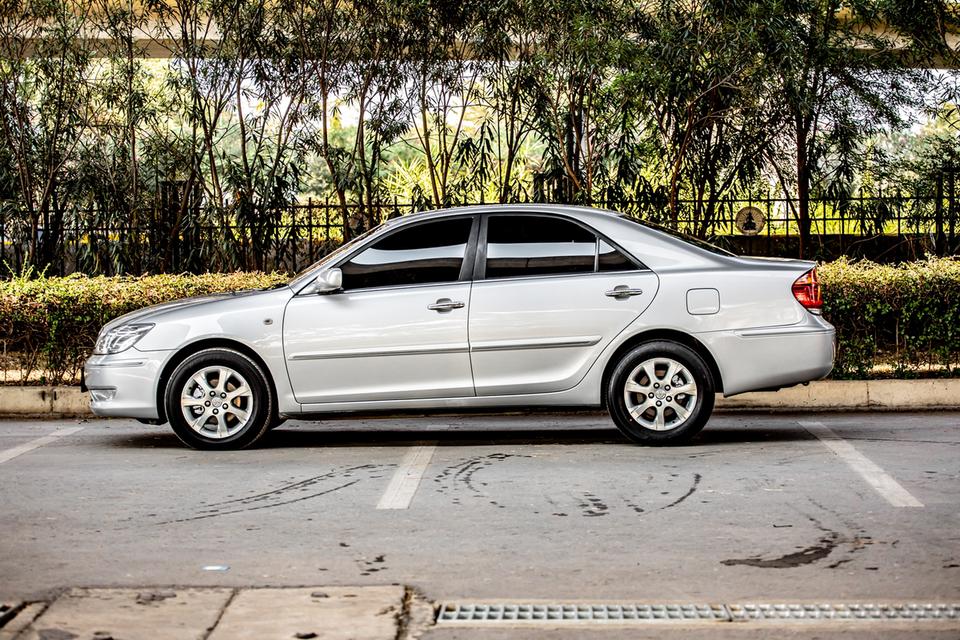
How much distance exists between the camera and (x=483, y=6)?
13.5 meters

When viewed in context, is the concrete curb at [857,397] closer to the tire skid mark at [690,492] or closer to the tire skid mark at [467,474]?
the tire skid mark at [467,474]

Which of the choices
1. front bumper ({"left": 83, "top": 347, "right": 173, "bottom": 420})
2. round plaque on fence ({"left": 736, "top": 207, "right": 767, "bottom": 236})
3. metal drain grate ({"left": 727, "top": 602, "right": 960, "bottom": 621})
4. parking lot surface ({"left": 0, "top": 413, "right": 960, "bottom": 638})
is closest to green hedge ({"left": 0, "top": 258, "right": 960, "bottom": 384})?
parking lot surface ({"left": 0, "top": 413, "right": 960, "bottom": 638})

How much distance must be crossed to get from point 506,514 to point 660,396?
7.73 feet

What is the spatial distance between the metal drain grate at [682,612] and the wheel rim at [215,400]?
418 centimetres

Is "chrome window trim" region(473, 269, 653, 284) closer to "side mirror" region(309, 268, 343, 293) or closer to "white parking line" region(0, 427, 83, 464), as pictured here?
"side mirror" region(309, 268, 343, 293)

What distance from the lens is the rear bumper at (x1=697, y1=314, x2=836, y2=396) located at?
845 centimetres

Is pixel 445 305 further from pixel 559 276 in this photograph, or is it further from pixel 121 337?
pixel 121 337

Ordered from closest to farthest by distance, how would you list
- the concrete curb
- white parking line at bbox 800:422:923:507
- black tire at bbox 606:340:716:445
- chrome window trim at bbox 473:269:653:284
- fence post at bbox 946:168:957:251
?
white parking line at bbox 800:422:923:507 < black tire at bbox 606:340:716:445 < chrome window trim at bbox 473:269:653:284 < the concrete curb < fence post at bbox 946:168:957:251

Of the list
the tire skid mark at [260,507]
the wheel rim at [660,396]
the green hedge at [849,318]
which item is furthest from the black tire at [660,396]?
the green hedge at [849,318]

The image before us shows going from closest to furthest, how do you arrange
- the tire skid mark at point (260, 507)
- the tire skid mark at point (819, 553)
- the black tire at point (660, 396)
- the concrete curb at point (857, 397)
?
the tire skid mark at point (819, 553), the tire skid mark at point (260, 507), the black tire at point (660, 396), the concrete curb at point (857, 397)

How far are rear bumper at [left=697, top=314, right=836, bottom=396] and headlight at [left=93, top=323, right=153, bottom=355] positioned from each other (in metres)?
3.75

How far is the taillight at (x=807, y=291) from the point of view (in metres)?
8.51

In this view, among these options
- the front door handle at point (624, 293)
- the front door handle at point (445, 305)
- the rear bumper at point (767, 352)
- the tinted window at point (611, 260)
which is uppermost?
the tinted window at point (611, 260)

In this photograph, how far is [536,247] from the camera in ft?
28.6
